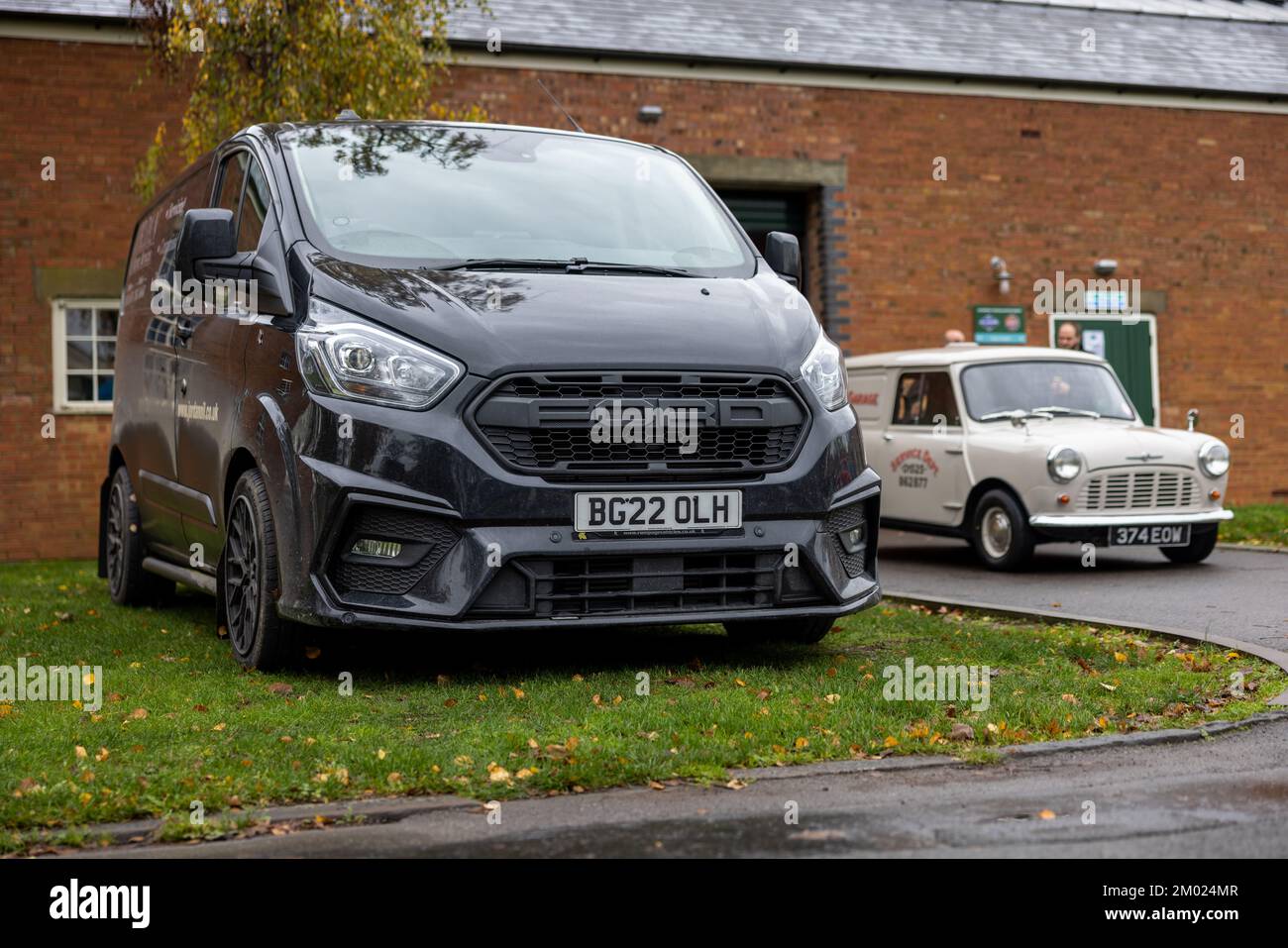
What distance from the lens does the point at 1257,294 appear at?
20625mm

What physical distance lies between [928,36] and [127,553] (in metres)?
13.8

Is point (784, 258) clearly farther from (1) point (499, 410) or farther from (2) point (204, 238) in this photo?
(2) point (204, 238)

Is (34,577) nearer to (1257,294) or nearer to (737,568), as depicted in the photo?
(737,568)

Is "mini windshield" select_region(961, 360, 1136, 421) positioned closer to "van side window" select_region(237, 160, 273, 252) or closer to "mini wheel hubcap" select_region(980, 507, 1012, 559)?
"mini wheel hubcap" select_region(980, 507, 1012, 559)

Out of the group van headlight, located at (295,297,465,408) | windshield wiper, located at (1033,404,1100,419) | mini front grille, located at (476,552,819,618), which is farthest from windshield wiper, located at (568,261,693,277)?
windshield wiper, located at (1033,404,1100,419)

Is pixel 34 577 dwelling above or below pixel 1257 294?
below

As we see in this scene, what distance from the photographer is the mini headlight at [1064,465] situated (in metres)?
11.9

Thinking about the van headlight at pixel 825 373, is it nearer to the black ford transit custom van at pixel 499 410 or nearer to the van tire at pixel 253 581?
the black ford transit custom van at pixel 499 410

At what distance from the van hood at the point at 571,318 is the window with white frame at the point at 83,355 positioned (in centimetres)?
1057

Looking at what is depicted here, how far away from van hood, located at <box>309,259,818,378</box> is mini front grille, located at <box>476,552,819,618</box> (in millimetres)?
737

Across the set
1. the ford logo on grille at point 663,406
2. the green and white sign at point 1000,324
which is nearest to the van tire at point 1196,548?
the ford logo on grille at point 663,406

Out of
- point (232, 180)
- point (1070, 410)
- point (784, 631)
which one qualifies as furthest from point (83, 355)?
point (784, 631)
